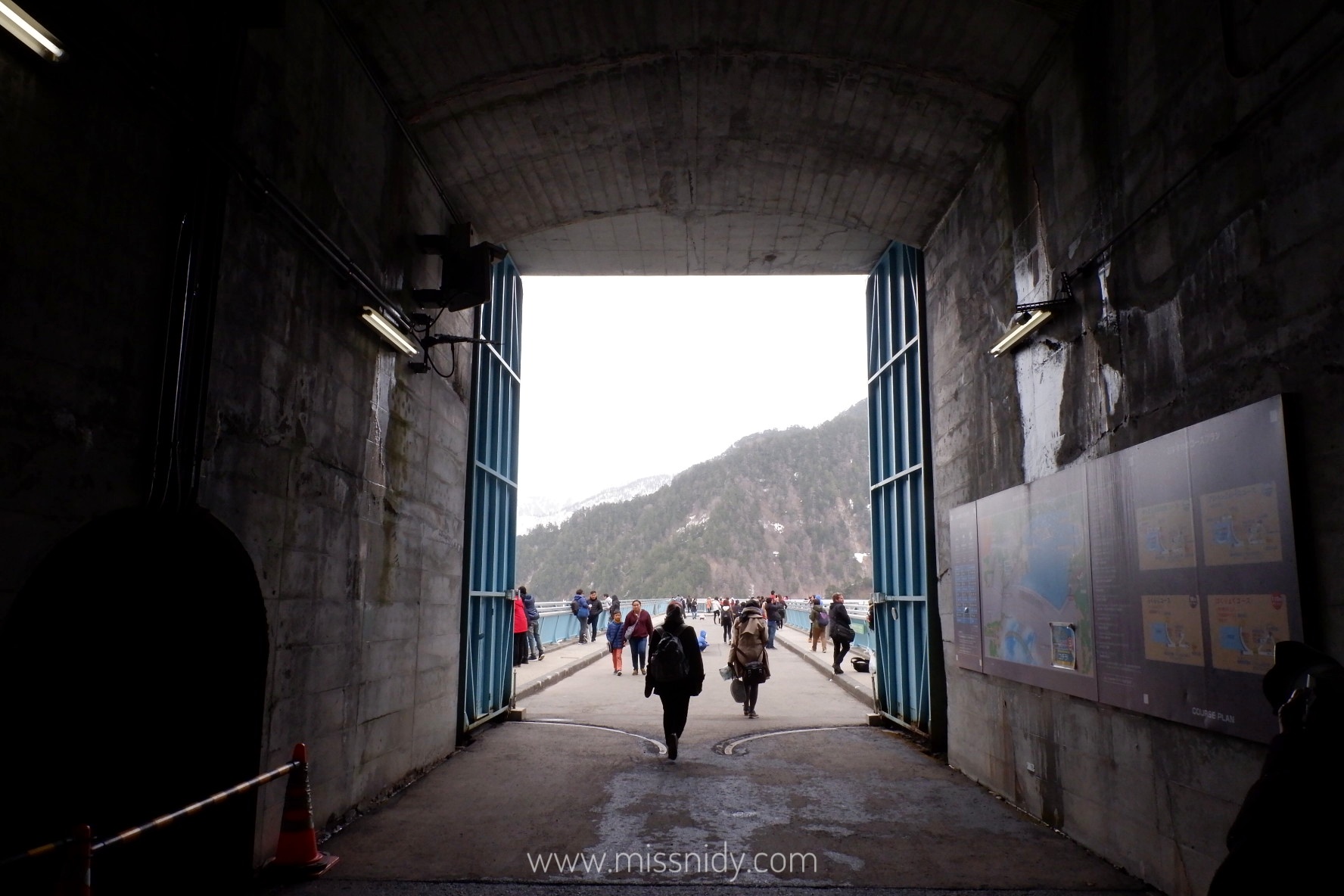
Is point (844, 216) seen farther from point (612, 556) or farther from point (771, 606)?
point (612, 556)

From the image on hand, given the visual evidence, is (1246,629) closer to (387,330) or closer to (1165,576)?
(1165,576)

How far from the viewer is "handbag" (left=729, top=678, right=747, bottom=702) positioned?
12.2 meters

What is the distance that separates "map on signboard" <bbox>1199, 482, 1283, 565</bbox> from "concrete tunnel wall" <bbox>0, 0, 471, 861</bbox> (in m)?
5.41

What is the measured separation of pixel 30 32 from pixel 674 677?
751 centimetres

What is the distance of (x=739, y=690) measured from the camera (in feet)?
40.1

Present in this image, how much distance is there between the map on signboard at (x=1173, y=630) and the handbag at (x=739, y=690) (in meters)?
7.61

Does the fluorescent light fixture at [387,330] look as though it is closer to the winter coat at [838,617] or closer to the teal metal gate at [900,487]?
the teal metal gate at [900,487]

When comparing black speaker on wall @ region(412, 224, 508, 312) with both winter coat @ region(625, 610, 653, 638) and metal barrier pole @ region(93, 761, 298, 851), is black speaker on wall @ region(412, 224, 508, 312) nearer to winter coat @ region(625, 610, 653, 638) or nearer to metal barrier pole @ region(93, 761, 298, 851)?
metal barrier pole @ region(93, 761, 298, 851)

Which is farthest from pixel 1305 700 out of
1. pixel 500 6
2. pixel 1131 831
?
pixel 500 6

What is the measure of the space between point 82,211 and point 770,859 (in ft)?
17.4

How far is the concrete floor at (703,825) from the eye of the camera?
5180 millimetres

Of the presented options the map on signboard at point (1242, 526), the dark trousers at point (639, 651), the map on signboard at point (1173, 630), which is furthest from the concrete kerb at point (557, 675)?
the map on signboard at point (1242, 526)

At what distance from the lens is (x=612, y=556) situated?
128 metres

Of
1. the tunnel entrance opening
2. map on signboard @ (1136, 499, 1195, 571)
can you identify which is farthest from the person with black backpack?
map on signboard @ (1136, 499, 1195, 571)
